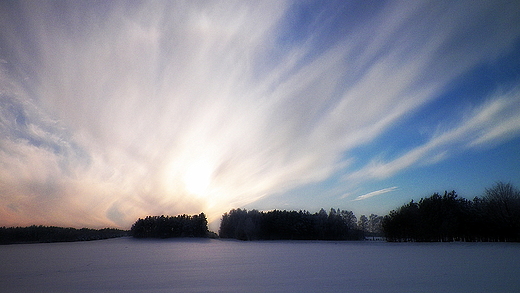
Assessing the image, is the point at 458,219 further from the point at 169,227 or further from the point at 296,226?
the point at 169,227

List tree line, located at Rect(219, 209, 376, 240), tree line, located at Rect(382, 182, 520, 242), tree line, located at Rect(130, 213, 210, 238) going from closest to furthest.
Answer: tree line, located at Rect(382, 182, 520, 242) < tree line, located at Rect(219, 209, 376, 240) < tree line, located at Rect(130, 213, 210, 238)

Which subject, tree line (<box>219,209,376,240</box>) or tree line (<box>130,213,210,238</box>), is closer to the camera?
tree line (<box>219,209,376,240</box>)

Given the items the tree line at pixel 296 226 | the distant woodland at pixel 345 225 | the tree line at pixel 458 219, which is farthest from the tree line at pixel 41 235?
the tree line at pixel 458 219

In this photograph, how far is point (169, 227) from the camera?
301 feet

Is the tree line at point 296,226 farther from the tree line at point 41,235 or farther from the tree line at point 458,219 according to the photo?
the tree line at point 41,235

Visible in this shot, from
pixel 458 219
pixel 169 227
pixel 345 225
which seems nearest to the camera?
pixel 458 219

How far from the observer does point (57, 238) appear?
70125 millimetres

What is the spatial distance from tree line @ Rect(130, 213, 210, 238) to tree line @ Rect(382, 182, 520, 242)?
59.3 metres

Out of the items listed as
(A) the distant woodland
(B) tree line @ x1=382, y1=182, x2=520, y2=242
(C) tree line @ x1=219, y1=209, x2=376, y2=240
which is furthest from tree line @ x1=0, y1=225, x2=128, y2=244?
(B) tree line @ x1=382, y1=182, x2=520, y2=242

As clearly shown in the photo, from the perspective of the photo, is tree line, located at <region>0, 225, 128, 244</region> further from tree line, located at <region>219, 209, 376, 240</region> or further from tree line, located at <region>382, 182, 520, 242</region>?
tree line, located at <region>382, 182, 520, 242</region>

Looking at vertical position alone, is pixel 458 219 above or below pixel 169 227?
above

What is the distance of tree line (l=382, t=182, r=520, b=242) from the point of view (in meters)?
43.4

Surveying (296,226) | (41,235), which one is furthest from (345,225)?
(41,235)

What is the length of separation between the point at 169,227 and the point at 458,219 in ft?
267
